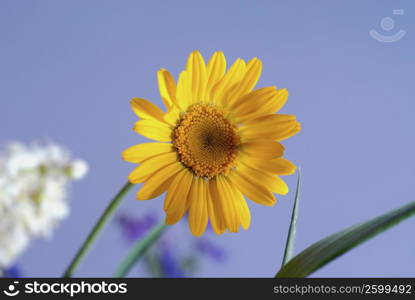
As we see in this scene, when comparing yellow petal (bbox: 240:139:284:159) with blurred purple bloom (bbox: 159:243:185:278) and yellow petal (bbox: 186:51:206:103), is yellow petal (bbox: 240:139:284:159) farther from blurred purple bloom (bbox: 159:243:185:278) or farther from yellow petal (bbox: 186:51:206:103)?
blurred purple bloom (bbox: 159:243:185:278)

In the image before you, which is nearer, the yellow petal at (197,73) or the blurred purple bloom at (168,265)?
the yellow petal at (197,73)

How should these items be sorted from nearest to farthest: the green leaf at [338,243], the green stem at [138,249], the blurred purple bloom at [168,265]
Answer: the green leaf at [338,243] < the green stem at [138,249] < the blurred purple bloom at [168,265]

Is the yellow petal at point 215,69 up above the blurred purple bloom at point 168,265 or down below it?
below

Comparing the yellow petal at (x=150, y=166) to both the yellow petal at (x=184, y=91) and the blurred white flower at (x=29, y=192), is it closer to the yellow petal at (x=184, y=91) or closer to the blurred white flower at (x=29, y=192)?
the yellow petal at (x=184, y=91)

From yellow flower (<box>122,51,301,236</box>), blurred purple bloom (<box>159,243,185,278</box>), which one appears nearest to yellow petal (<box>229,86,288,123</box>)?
yellow flower (<box>122,51,301,236</box>)

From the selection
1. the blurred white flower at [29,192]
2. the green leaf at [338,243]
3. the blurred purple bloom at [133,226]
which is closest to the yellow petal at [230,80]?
the green leaf at [338,243]

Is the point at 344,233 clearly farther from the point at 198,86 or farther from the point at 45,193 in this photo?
the point at 45,193

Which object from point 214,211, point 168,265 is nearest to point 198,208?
point 214,211
